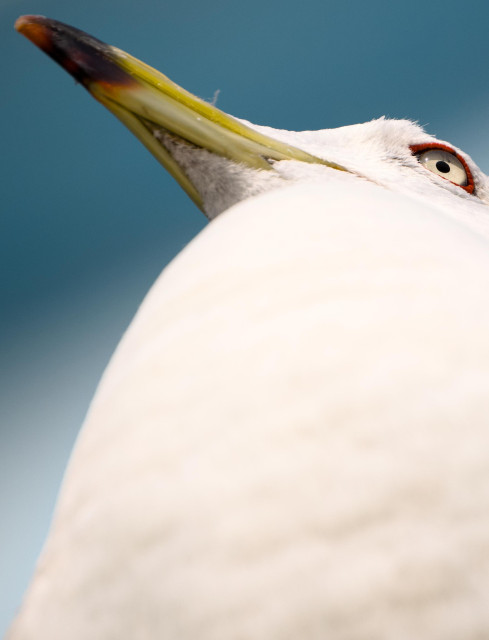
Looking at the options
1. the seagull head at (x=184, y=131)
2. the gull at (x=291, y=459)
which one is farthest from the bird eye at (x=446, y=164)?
the gull at (x=291, y=459)

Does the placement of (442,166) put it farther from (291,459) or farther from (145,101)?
(291,459)

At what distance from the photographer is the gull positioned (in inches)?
7.9

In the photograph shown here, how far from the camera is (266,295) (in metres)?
0.29

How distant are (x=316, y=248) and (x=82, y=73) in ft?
1.29

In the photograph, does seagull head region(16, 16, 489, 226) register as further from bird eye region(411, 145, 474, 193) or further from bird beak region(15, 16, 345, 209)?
bird eye region(411, 145, 474, 193)

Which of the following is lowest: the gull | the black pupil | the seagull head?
the gull

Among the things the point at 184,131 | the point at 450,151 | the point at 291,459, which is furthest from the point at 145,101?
the point at 450,151

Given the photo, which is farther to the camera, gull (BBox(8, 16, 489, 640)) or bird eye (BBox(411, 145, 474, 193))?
bird eye (BBox(411, 145, 474, 193))

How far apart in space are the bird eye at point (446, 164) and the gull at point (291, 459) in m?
0.58

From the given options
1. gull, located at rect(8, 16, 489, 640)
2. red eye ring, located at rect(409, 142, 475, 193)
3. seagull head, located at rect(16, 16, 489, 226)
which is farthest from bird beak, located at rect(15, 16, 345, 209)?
red eye ring, located at rect(409, 142, 475, 193)

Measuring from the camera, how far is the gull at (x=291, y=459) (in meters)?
0.20

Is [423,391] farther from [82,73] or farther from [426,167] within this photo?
[426,167]

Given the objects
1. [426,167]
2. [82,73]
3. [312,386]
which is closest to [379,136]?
[426,167]

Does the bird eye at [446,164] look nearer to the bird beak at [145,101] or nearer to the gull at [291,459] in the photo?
the bird beak at [145,101]
